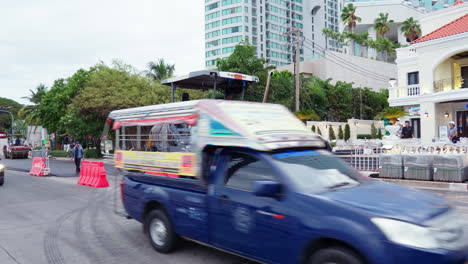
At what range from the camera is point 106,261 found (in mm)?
5496

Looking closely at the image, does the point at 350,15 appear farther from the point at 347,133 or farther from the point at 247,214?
the point at 247,214

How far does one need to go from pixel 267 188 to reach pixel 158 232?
2.66 metres

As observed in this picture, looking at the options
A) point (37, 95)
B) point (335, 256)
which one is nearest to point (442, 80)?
point (335, 256)

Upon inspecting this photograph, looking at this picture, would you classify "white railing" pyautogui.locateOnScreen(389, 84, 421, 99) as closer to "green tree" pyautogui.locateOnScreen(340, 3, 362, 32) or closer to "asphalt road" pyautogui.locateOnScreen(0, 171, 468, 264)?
"asphalt road" pyautogui.locateOnScreen(0, 171, 468, 264)

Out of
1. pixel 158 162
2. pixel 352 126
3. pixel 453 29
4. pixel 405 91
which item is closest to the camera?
pixel 158 162

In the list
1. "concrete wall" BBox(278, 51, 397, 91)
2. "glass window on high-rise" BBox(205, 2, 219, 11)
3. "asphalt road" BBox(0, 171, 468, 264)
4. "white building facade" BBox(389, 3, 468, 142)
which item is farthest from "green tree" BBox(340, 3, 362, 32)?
"asphalt road" BBox(0, 171, 468, 264)

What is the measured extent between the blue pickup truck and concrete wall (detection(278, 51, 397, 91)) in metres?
55.8

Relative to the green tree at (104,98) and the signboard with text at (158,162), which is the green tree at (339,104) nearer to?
the green tree at (104,98)

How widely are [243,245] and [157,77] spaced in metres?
46.3

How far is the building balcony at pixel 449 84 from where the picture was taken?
79.2 feet

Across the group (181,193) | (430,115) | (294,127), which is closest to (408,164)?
(294,127)

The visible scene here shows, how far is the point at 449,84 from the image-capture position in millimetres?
24234

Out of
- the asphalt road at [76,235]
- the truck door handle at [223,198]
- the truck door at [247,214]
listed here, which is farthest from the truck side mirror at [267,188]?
the asphalt road at [76,235]

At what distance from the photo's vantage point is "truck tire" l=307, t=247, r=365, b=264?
3.35 m
